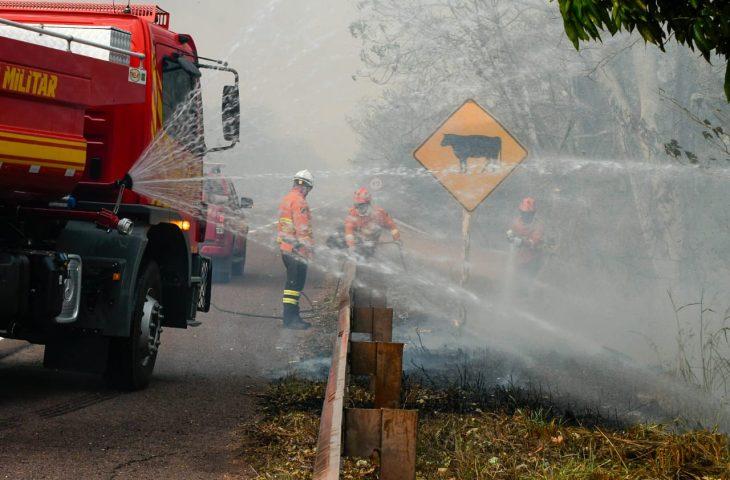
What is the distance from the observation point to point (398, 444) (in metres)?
4.15

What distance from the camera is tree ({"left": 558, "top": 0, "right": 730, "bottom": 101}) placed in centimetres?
418

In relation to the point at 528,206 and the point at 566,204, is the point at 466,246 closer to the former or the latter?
the point at 528,206

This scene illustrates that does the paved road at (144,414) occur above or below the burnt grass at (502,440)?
below

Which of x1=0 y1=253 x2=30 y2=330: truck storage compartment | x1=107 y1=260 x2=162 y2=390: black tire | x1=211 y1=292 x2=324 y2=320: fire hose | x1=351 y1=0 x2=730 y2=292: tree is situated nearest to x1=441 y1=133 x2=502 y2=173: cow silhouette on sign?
x1=211 y1=292 x2=324 y2=320: fire hose

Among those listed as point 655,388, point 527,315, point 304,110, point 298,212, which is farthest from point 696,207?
point 304,110

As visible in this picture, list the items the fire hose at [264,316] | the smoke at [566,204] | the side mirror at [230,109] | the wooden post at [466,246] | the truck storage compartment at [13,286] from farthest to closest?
the fire hose at [264,316]
the wooden post at [466,246]
the smoke at [566,204]
the side mirror at [230,109]
the truck storage compartment at [13,286]

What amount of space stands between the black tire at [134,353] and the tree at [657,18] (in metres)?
4.28

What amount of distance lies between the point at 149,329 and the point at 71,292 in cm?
110

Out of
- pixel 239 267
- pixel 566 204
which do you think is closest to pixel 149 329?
pixel 239 267

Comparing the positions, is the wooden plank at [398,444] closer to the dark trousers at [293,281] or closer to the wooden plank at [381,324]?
the wooden plank at [381,324]

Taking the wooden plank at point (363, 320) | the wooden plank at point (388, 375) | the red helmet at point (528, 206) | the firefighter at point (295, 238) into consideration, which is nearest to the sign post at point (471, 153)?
the firefighter at point (295, 238)

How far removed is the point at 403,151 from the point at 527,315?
57.1 ft

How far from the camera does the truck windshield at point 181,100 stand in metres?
7.89

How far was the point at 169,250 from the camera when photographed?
8305 millimetres
